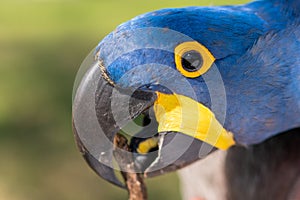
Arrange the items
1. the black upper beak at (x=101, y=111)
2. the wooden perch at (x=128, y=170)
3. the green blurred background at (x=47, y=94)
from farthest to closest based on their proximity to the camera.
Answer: the green blurred background at (x=47, y=94) < the wooden perch at (x=128, y=170) < the black upper beak at (x=101, y=111)

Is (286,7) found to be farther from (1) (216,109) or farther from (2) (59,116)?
(2) (59,116)

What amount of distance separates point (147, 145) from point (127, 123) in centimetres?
19

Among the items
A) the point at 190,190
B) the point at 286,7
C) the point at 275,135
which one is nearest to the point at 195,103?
the point at 275,135

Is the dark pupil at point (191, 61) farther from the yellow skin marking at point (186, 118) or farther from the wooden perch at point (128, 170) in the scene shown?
the wooden perch at point (128, 170)

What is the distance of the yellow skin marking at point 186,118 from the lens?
1.92 m

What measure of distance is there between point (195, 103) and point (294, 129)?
418 mm

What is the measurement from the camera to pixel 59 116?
5.17 meters

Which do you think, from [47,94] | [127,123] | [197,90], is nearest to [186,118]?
[197,90]

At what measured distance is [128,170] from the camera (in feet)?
6.79

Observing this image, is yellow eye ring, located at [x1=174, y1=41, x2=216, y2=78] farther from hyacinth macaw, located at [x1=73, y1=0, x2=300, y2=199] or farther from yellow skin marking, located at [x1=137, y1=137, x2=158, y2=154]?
yellow skin marking, located at [x1=137, y1=137, x2=158, y2=154]

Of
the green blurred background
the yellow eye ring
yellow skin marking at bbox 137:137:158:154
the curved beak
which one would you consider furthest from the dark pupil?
the green blurred background

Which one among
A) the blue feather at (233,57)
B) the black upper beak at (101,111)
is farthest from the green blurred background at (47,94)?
the black upper beak at (101,111)

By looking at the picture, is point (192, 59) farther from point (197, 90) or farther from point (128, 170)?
point (128, 170)

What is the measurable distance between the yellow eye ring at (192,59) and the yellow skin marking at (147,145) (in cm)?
27
